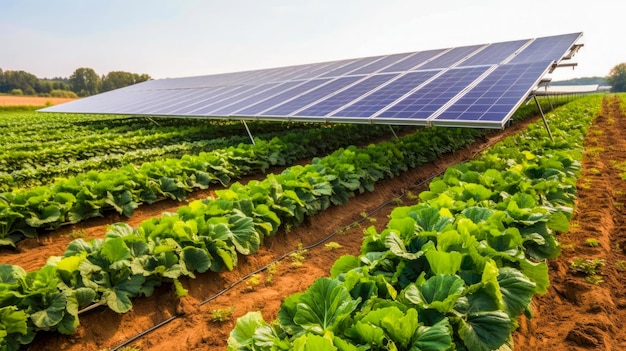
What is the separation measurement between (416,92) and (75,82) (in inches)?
4317

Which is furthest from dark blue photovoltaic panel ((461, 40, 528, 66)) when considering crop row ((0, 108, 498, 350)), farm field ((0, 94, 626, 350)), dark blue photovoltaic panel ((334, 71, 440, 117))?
crop row ((0, 108, 498, 350))

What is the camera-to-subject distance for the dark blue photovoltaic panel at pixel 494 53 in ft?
42.9

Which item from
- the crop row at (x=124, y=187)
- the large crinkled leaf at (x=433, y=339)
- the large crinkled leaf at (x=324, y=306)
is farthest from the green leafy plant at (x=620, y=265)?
the crop row at (x=124, y=187)

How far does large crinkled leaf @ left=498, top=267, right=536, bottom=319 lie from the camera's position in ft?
9.01

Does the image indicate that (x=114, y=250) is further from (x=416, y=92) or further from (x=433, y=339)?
(x=416, y=92)

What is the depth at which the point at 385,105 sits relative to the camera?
10.2m

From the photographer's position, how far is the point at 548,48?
1287 cm

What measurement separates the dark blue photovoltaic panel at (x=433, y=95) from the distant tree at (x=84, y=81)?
104 m

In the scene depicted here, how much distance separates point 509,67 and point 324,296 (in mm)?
11230

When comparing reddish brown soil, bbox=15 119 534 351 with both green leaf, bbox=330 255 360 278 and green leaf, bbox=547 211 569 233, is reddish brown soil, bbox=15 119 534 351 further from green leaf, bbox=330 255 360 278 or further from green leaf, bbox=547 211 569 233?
A: green leaf, bbox=547 211 569 233

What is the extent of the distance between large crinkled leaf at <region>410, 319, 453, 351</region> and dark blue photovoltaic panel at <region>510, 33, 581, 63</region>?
11442mm

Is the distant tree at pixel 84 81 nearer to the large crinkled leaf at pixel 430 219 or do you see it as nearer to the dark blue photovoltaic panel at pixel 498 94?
the dark blue photovoltaic panel at pixel 498 94

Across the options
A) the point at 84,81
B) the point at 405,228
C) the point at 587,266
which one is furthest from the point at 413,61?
the point at 84,81

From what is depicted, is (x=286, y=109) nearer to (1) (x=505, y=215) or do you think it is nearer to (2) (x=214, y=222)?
(2) (x=214, y=222)
